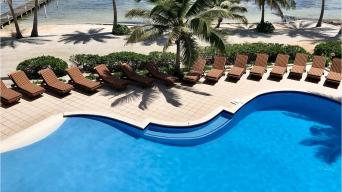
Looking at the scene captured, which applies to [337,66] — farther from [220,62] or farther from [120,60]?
[120,60]

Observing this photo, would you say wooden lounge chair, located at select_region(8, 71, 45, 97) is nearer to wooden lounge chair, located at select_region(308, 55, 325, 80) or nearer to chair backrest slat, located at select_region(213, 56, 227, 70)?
chair backrest slat, located at select_region(213, 56, 227, 70)

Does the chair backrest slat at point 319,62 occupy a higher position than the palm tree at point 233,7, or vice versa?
the palm tree at point 233,7

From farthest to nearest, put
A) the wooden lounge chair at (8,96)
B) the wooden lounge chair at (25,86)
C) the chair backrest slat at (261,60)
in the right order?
the chair backrest slat at (261,60)
the wooden lounge chair at (25,86)
the wooden lounge chair at (8,96)

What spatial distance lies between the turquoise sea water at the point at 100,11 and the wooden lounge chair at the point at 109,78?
23.1m

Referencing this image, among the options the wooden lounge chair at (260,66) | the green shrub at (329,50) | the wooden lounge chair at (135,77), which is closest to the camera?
the wooden lounge chair at (135,77)

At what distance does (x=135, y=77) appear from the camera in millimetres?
19047

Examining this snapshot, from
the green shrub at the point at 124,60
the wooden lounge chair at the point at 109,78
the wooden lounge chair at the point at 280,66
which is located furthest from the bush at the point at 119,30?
the wooden lounge chair at the point at 280,66

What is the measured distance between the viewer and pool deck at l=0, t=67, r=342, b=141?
1555 cm

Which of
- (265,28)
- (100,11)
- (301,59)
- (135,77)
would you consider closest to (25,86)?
(135,77)

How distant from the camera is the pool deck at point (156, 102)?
15555 mm

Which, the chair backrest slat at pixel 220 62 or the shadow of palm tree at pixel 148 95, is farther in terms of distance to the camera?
the chair backrest slat at pixel 220 62

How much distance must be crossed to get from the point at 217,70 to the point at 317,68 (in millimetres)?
5979

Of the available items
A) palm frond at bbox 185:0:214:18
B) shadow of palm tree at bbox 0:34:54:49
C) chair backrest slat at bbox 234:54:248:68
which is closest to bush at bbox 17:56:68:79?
palm frond at bbox 185:0:214:18

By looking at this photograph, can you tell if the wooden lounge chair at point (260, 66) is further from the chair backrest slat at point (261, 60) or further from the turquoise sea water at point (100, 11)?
the turquoise sea water at point (100, 11)
